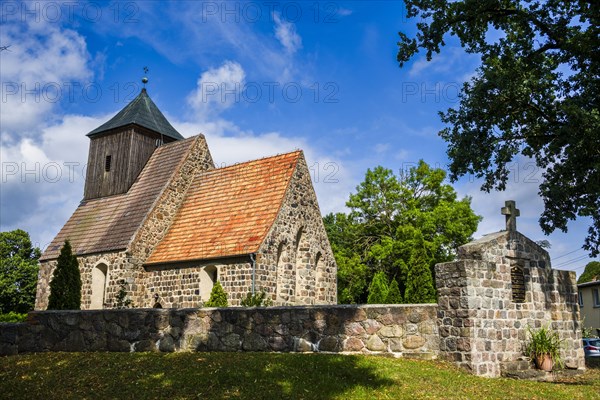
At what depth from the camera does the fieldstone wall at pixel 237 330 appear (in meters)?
10.5

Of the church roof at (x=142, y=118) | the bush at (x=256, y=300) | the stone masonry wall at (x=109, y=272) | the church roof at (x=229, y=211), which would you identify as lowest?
the bush at (x=256, y=300)

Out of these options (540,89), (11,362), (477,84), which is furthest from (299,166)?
(11,362)

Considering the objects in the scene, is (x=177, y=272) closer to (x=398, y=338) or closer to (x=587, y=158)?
(x=398, y=338)

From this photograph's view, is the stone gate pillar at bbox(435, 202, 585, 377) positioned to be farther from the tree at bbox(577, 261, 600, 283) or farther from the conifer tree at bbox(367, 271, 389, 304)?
the tree at bbox(577, 261, 600, 283)

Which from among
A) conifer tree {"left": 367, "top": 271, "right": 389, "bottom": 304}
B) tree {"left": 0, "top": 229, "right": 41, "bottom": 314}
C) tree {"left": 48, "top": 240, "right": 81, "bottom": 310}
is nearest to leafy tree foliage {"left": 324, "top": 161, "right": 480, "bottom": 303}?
conifer tree {"left": 367, "top": 271, "right": 389, "bottom": 304}

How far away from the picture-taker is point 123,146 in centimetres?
2555

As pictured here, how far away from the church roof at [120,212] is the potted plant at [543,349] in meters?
14.6

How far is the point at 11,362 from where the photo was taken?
34.2 feet

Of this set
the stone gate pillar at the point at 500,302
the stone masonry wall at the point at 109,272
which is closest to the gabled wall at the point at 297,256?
the stone masonry wall at the point at 109,272

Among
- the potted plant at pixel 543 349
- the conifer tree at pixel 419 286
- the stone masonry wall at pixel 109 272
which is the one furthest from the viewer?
the stone masonry wall at pixel 109 272

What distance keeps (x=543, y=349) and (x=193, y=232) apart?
13.0m

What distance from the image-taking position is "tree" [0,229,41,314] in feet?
134

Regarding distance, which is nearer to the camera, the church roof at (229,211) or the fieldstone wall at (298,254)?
the fieldstone wall at (298,254)

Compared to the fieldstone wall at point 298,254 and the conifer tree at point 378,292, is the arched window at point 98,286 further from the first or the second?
the conifer tree at point 378,292
